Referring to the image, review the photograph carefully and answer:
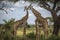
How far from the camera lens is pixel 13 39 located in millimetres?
4496

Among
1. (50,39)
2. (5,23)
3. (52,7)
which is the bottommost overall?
(50,39)

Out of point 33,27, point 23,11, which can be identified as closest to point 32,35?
point 33,27

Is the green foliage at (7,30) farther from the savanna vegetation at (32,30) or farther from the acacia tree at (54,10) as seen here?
the acacia tree at (54,10)

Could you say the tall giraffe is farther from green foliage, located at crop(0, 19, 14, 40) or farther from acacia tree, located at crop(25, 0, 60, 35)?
green foliage, located at crop(0, 19, 14, 40)

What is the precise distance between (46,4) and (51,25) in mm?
407

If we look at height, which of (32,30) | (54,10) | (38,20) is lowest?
(32,30)

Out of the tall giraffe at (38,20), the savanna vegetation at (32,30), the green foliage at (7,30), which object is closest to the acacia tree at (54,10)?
the savanna vegetation at (32,30)

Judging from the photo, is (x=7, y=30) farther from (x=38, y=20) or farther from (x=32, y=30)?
(x=38, y=20)

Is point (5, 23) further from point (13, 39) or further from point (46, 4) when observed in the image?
point (46, 4)

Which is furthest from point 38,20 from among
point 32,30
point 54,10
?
point 54,10

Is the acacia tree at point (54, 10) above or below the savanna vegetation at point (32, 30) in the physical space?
above

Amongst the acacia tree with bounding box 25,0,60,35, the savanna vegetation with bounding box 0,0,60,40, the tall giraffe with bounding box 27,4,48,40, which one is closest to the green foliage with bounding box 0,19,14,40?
the savanna vegetation with bounding box 0,0,60,40

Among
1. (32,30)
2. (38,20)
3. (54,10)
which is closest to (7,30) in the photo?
(32,30)

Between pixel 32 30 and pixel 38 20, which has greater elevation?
pixel 38 20
